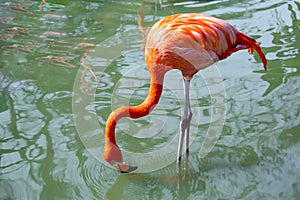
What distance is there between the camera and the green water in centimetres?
249

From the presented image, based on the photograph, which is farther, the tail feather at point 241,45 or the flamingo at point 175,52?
the tail feather at point 241,45

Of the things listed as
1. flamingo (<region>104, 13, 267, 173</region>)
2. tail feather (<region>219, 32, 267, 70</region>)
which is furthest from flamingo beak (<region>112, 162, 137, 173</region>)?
tail feather (<region>219, 32, 267, 70</region>)

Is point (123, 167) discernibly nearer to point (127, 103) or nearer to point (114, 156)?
point (114, 156)

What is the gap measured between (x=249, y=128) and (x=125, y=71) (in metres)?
1.01

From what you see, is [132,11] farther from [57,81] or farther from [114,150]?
[114,150]

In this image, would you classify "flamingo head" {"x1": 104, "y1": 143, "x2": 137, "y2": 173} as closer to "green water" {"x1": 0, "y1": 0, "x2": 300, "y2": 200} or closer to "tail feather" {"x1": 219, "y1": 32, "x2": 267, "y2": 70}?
"green water" {"x1": 0, "y1": 0, "x2": 300, "y2": 200}

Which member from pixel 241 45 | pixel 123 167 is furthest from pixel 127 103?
pixel 241 45

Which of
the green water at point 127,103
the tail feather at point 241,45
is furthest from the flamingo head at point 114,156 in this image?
the tail feather at point 241,45

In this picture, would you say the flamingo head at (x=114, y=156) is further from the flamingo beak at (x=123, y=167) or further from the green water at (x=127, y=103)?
the green water at (x=127, y=103)

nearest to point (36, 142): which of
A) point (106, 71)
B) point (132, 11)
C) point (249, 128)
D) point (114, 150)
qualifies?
point (114, 150)

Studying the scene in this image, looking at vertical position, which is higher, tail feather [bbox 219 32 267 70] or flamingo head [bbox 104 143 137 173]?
tail feather [bbox 219 32 267 70]

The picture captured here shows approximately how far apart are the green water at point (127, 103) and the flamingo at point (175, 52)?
0.28 metres

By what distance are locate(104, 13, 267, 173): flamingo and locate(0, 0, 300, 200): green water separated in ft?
0.92

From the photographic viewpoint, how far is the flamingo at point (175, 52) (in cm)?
235
